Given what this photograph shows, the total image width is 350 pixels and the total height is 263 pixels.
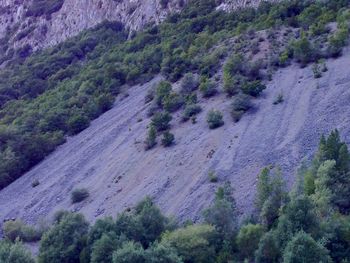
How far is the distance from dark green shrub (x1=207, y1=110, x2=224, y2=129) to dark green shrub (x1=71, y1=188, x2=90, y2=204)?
1005 cm

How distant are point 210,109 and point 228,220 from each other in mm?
18835

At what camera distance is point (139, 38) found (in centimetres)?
7288

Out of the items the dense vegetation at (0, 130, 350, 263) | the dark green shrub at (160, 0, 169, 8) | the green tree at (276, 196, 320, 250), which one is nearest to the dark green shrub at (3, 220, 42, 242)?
the dense vegetation at (0, 130, 350, 263)

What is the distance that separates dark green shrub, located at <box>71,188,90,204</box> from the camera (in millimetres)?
40469

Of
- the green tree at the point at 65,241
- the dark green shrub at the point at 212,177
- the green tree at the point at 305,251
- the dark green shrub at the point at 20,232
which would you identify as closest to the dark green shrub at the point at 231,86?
the dark green shrub at the point at 212,177

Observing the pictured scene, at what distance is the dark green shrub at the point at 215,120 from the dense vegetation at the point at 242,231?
463 inches

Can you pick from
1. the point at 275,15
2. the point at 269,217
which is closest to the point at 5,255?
the point at 269,217

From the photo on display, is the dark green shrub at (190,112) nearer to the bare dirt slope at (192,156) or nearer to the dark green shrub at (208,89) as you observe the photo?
the bare dirt slope at (192,156)

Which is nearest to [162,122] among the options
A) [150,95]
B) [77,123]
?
[150,95]

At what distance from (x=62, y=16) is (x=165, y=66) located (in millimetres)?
40145

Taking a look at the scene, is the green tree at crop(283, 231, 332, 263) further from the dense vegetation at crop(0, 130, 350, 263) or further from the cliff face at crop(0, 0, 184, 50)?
the cliff face at crop(0, 0, 184, 50)

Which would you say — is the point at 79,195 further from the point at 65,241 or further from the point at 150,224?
the point at 150,224

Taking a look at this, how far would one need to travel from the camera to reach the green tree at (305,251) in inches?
931

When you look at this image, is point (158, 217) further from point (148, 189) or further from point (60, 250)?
point (148, 189)
